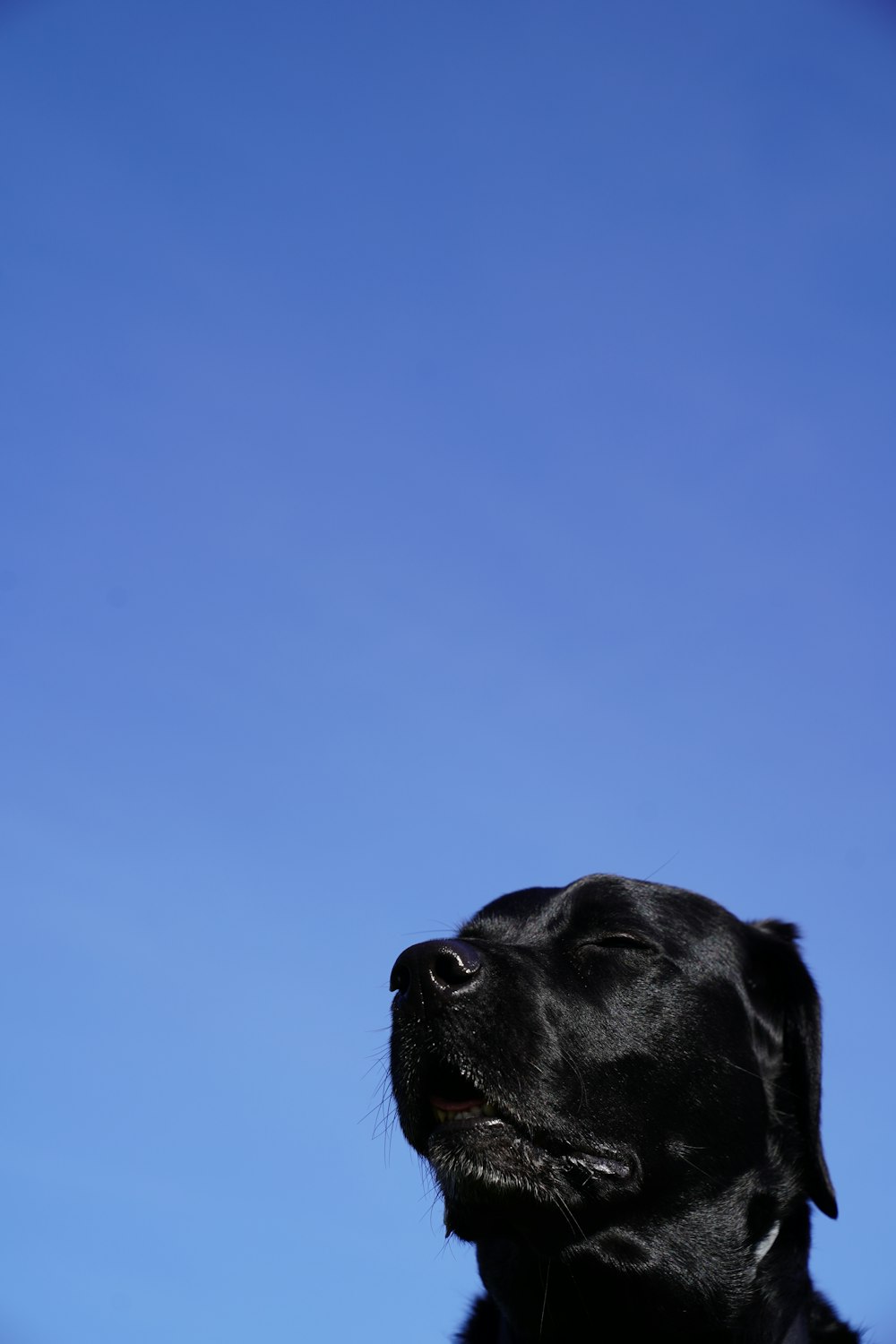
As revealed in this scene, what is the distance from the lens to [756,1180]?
4.94m

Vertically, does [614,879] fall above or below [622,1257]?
above

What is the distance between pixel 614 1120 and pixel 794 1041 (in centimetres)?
128

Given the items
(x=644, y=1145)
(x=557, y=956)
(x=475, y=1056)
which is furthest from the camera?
(x=557, y=956)

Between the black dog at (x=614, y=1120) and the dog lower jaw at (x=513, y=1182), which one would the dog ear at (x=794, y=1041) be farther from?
the dog lower jaw at (x=513, y=1182)

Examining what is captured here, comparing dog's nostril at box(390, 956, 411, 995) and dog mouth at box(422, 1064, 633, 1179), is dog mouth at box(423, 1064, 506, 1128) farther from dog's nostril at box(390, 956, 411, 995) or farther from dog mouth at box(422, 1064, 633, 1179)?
dog's nostril at box(390, 956, 411, 995)

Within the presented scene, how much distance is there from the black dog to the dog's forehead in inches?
0.4

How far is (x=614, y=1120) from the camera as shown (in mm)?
4566

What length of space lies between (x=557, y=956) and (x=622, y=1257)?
106 centimetres

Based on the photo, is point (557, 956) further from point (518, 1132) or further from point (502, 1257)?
point (502, 1257)

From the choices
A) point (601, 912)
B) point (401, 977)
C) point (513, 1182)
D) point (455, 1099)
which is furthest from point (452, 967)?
point (601, 912)

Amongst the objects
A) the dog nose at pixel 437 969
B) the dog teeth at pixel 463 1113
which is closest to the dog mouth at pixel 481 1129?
the dog teeth at pixel 463 1113

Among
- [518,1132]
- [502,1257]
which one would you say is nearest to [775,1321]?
[502,1257]

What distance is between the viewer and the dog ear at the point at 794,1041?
5.13m

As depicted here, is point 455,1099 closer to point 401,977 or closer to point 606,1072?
point 401,977
